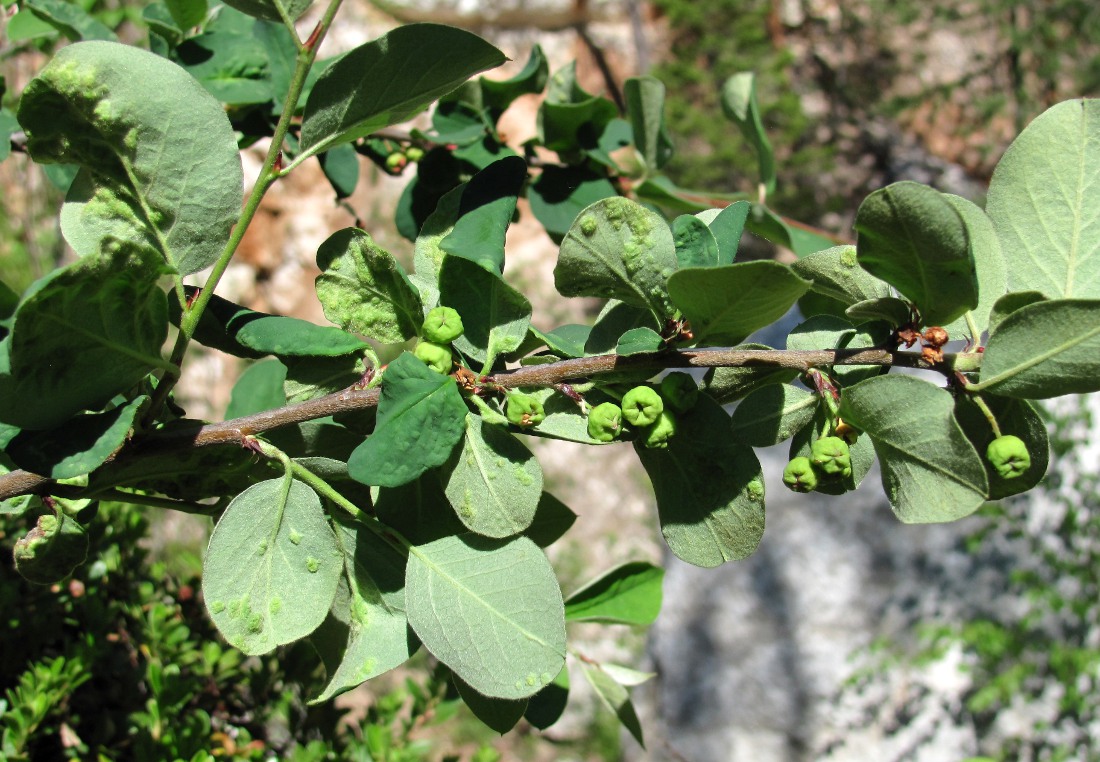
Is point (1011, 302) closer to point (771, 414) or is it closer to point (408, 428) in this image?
point (771, 414)

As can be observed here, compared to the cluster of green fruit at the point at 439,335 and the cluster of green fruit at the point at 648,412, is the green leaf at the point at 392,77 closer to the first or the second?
the cluster of green fruit at the point at 439,335

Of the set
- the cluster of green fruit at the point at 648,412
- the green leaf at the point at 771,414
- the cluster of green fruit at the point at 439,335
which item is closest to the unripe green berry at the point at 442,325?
the cluster of green fruit at the point at 439,335

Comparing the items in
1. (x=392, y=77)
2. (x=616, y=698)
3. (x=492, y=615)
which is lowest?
(x=616, y=698)

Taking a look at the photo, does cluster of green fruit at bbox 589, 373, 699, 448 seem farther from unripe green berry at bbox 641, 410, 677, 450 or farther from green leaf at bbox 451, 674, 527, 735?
green leaf at bbox 451, 674, 527, 735

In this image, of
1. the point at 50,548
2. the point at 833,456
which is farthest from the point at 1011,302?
the point at 50,548

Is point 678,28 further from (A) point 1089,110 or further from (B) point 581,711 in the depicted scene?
(A) point 1089,110

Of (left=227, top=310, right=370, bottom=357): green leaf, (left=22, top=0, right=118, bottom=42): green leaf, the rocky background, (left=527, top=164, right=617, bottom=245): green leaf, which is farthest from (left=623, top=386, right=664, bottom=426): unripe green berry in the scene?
the rocky background

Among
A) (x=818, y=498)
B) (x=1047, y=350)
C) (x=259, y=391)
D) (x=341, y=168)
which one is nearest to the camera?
(x=1047, y=350)
